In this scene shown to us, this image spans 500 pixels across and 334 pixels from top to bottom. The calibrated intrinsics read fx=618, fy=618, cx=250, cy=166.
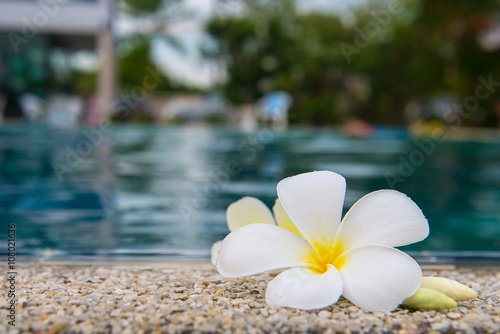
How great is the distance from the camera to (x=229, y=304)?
1227mm

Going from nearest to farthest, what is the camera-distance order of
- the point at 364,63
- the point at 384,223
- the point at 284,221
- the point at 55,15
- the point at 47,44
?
the point at 384,223 → the point at 284,221 → the point at 55,15 → the point at 47,44 → the point at 364,63

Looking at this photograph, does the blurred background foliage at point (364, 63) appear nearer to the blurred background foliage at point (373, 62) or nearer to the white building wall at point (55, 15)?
the blurred background foliage at point (373, 62)

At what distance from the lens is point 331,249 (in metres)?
1.32

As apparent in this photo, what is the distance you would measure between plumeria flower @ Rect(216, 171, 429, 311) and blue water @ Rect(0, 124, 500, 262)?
0.58m

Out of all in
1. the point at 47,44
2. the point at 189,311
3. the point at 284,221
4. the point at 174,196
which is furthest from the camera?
the point at 47,44

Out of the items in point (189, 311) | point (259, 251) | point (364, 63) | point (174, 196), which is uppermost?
point (364, 63)

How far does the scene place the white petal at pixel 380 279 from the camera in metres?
1.16

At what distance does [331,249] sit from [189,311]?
34 cm

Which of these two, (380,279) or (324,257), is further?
(324,257)

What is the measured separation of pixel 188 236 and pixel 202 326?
1.24m

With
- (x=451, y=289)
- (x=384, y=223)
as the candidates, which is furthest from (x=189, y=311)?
(x=451, y=289)

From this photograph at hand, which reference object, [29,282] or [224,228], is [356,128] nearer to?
[224,228]

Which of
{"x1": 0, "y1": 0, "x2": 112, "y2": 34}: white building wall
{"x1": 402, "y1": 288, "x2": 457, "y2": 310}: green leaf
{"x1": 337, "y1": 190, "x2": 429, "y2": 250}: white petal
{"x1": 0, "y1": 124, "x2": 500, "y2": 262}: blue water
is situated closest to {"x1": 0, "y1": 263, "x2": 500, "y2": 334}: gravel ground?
{"x1": 402, "y1": 288, "x2": 457, "y2": 310}: green leaf

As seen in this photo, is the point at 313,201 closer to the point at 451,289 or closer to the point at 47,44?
the point at 451,289
